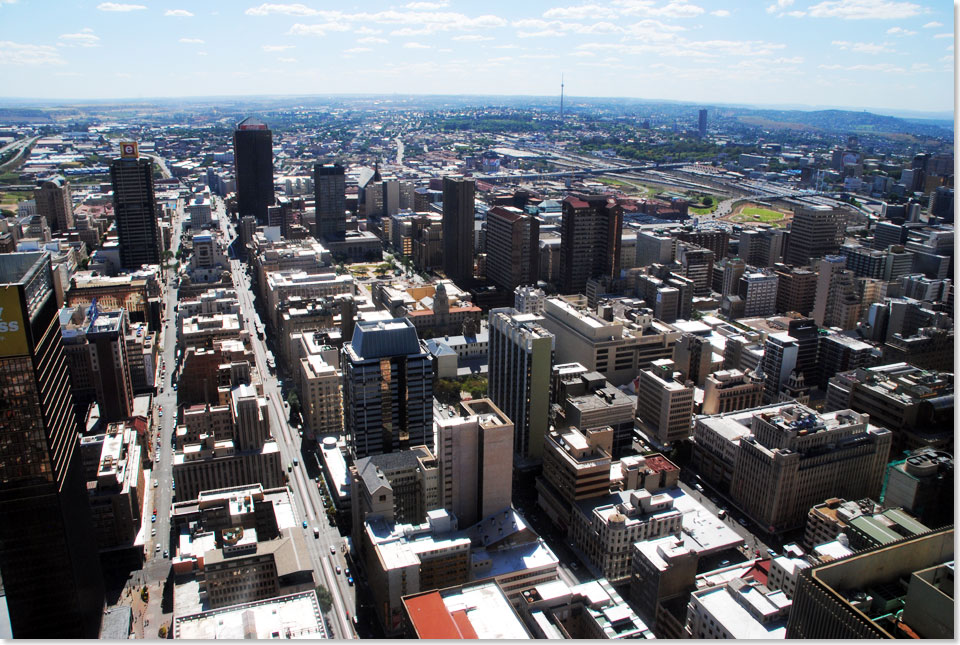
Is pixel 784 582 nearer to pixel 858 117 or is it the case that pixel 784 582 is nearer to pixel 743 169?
pixel 743 169

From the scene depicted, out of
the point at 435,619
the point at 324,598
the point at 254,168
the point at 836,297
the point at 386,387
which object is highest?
the point at 254,168

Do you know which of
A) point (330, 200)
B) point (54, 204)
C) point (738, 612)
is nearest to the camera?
point (738, 612)

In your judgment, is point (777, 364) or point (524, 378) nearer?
point (524, 378)

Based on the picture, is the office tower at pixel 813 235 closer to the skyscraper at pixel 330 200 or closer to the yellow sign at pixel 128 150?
the skyscraper at pixel 330 200

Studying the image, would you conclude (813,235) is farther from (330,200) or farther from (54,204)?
(54,204)

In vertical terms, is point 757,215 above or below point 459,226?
below

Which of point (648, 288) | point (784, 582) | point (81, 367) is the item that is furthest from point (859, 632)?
point (648, 288)

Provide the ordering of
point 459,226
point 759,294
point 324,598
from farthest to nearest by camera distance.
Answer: point 459,226 < point 759,294 < point 324,598

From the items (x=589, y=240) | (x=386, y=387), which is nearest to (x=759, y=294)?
(x=589, y=240)
